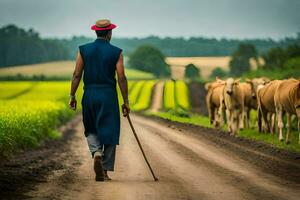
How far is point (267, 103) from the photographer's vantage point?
2481cm

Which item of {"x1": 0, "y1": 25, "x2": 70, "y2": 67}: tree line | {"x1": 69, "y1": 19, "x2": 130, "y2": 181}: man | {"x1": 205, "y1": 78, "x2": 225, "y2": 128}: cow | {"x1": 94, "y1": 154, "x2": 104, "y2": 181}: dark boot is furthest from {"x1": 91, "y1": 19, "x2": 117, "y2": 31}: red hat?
{"x1": 0, "y1": 25, "x2": 70, "y2": 67}: tree line

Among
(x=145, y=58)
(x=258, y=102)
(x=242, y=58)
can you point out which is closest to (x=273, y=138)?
(x=258, y=102)

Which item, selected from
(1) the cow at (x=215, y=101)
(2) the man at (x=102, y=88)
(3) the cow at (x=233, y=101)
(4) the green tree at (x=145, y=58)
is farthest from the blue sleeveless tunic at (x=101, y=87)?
(4) the green tree at (x=145, y=58)

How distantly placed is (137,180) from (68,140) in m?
12.7

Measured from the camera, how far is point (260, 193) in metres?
10.1

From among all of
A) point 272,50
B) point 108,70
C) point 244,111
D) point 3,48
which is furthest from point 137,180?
point 3,48

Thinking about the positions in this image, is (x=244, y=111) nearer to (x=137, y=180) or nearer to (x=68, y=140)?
(x=68, y=140)

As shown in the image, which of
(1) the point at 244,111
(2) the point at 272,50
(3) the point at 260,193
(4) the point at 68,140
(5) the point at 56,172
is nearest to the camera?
(3) the point at 260,193

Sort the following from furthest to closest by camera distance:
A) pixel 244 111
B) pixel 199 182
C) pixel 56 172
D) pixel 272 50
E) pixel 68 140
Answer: pixel 272 50, pixel 244 111, pixel 68 140, pixel 56 172, pixel 199 182

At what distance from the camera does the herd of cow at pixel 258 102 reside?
71.4ft

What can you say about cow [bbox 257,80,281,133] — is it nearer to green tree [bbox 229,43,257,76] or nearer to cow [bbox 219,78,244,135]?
cow [bbox 219,78,244,135]

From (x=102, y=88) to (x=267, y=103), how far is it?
13.8 metres

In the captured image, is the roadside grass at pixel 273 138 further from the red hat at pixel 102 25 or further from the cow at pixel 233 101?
the red hat at pixel 102 25

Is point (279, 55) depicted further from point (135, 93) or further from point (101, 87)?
point (101, 87)
